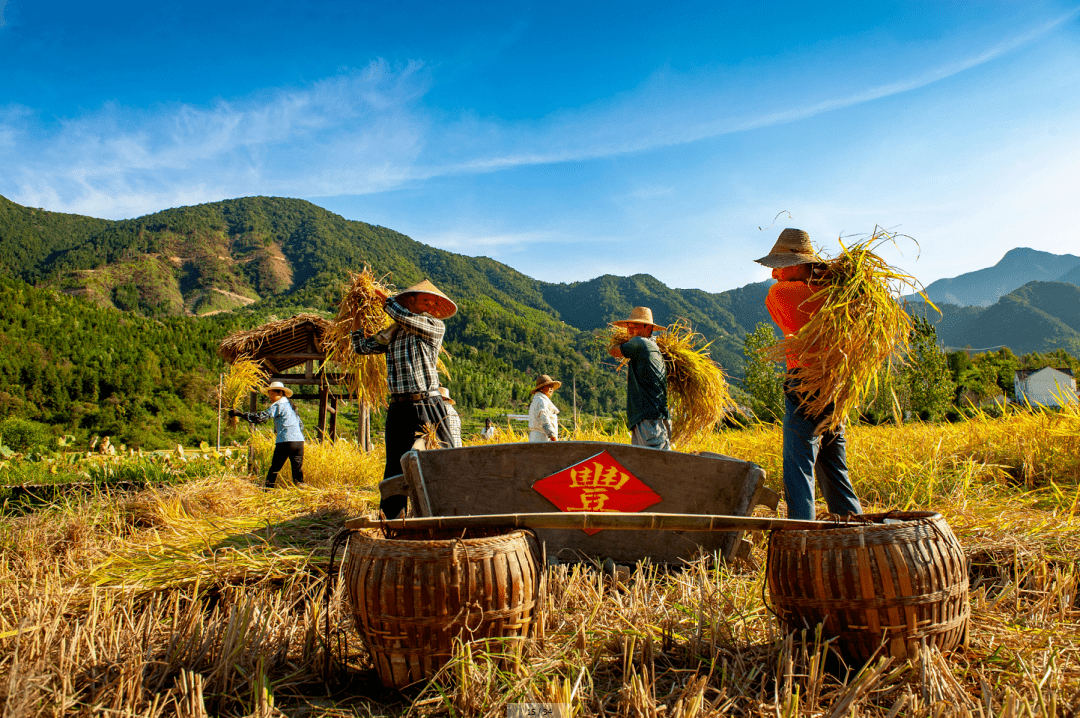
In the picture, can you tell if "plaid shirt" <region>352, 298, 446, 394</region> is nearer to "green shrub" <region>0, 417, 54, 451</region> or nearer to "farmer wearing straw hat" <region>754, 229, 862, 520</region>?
"farmer wearing straw hat" <region>754, 229, 862, 520</region>

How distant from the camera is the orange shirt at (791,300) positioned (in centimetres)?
277

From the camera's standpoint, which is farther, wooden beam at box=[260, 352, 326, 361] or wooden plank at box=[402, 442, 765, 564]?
wooden beam at box=[260, 352, 326, 361]

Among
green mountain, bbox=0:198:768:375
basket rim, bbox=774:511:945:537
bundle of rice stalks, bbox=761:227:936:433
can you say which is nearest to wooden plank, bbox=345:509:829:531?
basket rim, bbox=774:511:945:537

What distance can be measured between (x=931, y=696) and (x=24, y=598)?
3.07 metres

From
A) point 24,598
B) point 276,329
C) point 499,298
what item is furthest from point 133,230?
point 24,598

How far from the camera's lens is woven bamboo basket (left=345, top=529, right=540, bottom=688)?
1438 mm

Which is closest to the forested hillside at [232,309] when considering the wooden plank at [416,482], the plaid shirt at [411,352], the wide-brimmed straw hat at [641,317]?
the wide-brimmed straw hat at [641,317]

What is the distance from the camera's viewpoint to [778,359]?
9.06ft

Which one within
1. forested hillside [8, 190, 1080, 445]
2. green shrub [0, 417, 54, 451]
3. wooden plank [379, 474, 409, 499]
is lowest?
green shrub [0, 417, 54, 451]

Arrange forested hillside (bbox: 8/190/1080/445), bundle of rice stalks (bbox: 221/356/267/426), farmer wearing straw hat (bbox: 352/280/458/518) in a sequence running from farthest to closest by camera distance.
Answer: forested hillside (bbox: 8/190/1080/445), bundle of rice stalks (bbox: 221/356/267/426), farmer wearing straw hat (bbox: 352/280/458/518)

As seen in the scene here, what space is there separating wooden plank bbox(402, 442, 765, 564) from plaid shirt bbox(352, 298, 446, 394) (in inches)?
55.7

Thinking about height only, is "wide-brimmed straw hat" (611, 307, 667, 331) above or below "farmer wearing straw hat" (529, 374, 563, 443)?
above

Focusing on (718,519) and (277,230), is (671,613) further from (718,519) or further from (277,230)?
(277,230)

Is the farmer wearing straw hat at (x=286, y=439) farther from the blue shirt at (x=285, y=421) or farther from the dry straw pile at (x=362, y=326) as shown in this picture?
the dry straw pile at (x=362, y=326)
